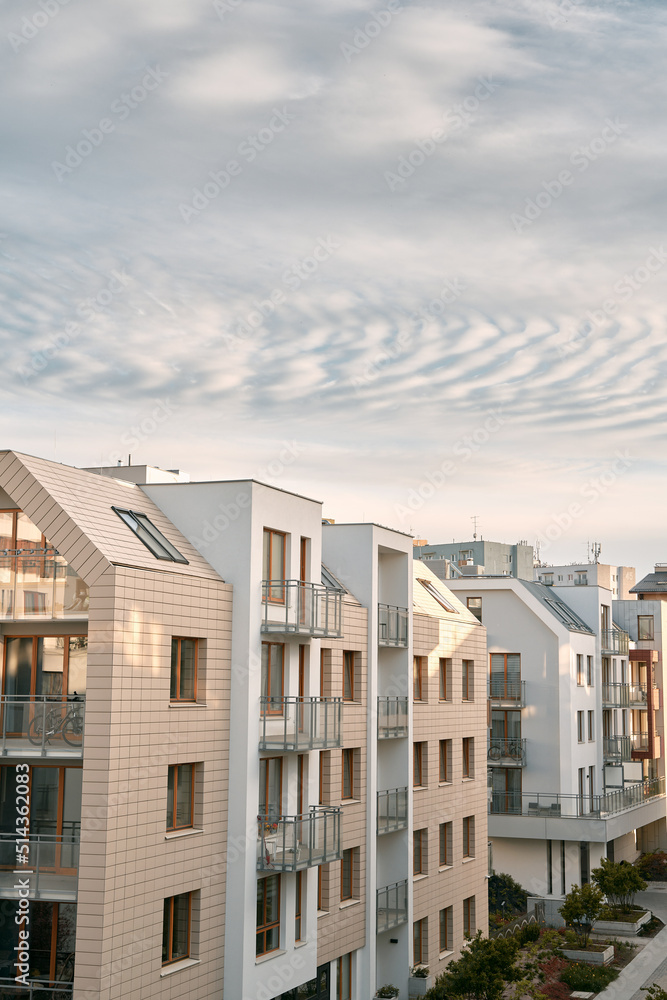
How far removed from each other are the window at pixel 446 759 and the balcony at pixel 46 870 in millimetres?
18899

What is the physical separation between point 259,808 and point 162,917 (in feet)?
12.8

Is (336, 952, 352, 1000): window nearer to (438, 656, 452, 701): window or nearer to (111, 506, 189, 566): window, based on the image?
(438, 656, 452, 701): window

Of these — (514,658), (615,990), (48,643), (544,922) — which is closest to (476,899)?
(615,990)

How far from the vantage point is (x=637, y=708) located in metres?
57.7

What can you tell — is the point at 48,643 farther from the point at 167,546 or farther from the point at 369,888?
the point at 369,888

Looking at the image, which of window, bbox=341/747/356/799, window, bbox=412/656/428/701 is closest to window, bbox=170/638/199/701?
window, bbox=341/747/356/799

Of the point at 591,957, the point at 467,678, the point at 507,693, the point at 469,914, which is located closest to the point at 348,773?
the point at 467,678

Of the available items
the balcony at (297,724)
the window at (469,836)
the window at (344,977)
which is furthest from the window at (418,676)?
the balcony at (297,724)

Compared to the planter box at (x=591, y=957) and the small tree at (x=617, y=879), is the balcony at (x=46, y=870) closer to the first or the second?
the planter box at (x=591, y=957)

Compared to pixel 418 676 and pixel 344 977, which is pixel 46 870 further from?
pixel 418 676

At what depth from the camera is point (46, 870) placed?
63.7 feet

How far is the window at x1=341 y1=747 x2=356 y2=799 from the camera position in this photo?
30.0 m

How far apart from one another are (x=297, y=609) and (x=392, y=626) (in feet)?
26.2

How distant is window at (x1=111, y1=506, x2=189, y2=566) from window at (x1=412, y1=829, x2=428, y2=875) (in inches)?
606
